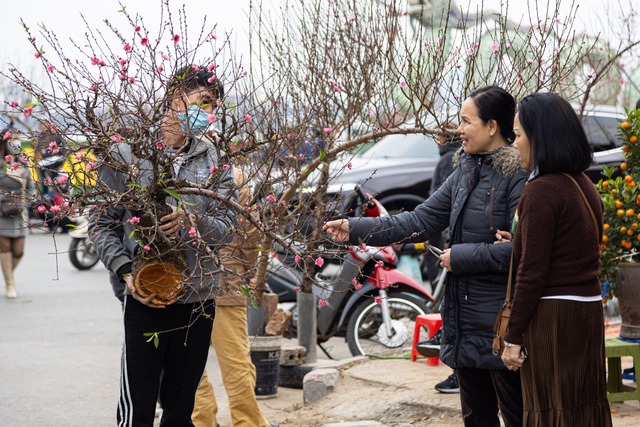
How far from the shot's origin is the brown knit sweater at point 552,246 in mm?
3848

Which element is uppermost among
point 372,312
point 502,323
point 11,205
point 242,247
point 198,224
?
point 11,205

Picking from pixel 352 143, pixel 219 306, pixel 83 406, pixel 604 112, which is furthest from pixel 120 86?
pixel 604 112

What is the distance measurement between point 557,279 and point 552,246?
135 millimetres

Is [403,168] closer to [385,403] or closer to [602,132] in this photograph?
[602,132]

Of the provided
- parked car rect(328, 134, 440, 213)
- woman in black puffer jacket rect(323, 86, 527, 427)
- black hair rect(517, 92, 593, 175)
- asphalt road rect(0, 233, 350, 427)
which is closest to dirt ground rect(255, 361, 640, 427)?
asphalt road rect(0, 233, 350, 427)

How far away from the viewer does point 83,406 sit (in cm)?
759

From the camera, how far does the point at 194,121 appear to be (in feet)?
13.8

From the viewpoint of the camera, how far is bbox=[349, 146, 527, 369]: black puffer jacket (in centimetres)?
435

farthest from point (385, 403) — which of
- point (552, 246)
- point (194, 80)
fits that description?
point (552, 246)

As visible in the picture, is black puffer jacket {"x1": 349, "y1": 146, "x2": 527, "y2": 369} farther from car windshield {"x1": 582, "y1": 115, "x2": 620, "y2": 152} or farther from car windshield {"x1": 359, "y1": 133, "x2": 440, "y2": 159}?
car windshield {"x1": 359, "y1": 133, "x2": 440, "y2": 159}

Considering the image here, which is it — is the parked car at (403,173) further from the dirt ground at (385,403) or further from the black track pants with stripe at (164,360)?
the black track pants with stripe at (164,360)

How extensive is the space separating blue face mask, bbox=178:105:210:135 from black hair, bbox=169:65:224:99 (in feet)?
0.35

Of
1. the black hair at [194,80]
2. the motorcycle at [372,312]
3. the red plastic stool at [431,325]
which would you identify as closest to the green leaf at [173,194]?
the black hair at [194,80]

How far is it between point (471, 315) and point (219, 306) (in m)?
1.88
